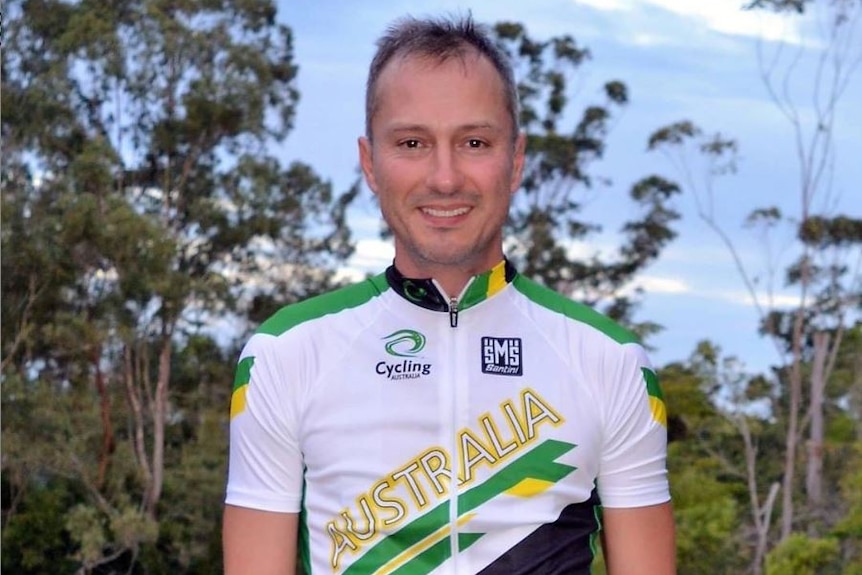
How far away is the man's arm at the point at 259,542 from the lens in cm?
196

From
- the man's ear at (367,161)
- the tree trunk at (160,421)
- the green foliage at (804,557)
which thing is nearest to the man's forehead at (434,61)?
the man's ear at (367,161)

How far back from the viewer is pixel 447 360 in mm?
2047

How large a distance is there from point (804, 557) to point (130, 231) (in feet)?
35.6

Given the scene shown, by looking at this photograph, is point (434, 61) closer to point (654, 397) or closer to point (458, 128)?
point (458, 128)

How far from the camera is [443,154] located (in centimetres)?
198

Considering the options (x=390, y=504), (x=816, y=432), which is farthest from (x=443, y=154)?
(x=816, y=432)

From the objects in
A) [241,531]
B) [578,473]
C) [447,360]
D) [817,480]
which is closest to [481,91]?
[447,360]

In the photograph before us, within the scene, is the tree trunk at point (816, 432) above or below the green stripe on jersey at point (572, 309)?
below

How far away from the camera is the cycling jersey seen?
1.96 meters

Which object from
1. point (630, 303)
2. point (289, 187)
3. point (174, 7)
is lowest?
point (630, 303)

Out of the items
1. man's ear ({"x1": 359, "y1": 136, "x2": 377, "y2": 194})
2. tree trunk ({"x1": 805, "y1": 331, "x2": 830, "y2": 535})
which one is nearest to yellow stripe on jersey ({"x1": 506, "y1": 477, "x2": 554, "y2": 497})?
man's ear ({"x1": 359, "y1": 136, "x2": 377, "y2": 194})

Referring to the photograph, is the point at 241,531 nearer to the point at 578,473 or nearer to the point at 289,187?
the point at 578,473

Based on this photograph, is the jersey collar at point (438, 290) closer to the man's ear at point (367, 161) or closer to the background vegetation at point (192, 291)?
the man's ear at point (367, 161)

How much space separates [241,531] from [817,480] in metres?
19.1
